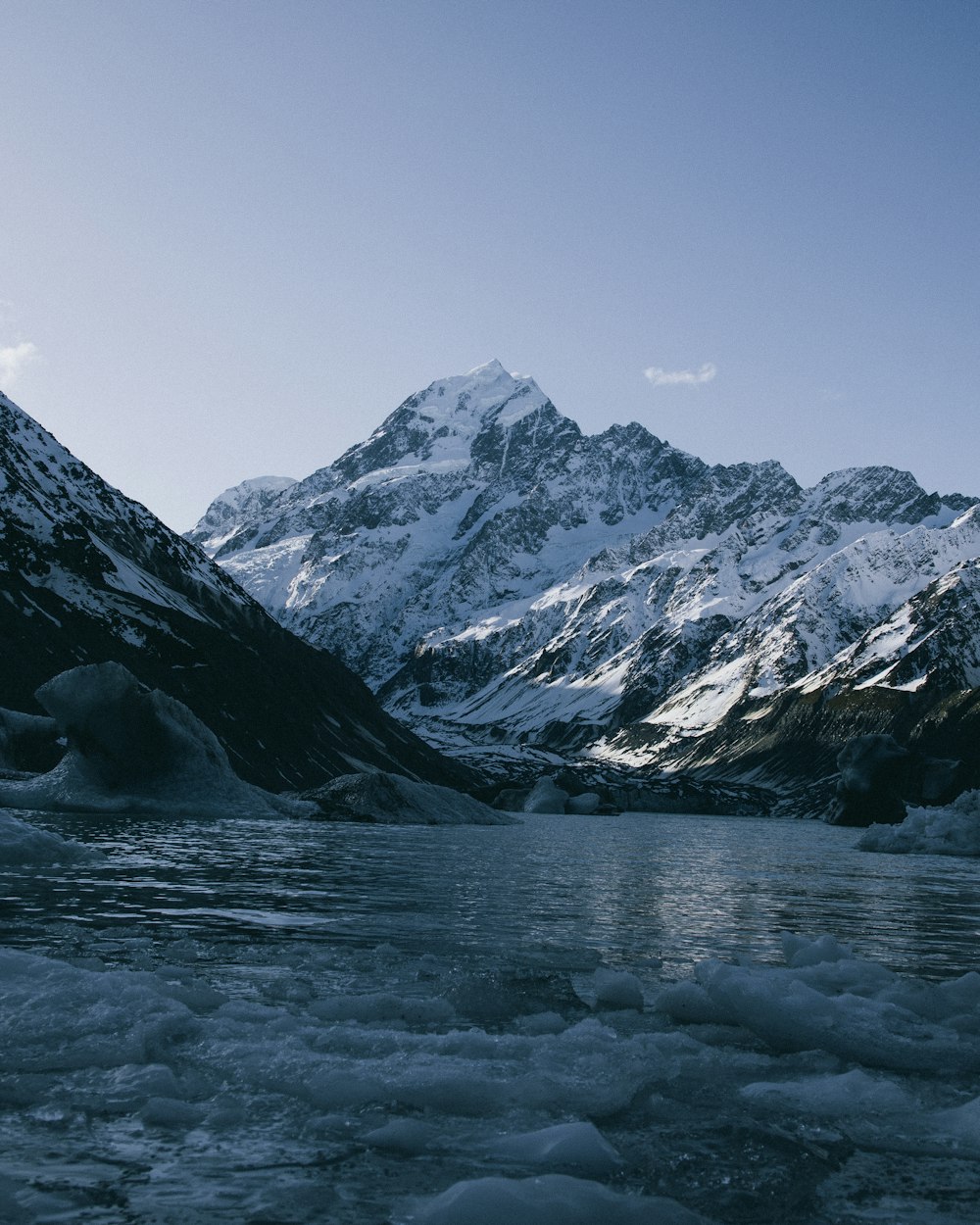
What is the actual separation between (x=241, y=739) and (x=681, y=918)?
85.3 m

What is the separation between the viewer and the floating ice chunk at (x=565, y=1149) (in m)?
7.52

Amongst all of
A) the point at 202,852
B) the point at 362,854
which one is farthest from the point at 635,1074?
the point at 362,854

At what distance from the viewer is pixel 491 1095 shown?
8.97 m

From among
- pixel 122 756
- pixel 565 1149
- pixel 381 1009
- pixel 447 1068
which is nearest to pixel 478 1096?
pixel 447 1068

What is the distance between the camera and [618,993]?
42.9 ft

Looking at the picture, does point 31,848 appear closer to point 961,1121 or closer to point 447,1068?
point 447,1068

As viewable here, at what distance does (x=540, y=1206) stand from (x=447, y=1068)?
10.1 feet

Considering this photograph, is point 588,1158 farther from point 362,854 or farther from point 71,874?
point 362,854

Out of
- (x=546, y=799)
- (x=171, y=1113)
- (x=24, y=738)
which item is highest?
(x=171, y=1113)

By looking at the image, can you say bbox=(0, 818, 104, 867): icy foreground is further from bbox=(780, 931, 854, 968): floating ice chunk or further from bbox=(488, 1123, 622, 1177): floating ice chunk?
bbox=(488, 1123, 622, 1177): floating ice chunk

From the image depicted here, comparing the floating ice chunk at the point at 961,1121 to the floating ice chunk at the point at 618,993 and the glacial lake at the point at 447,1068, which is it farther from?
the floating ice chunk at the point at 618,993

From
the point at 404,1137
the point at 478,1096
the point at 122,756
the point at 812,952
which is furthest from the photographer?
the point at 122,756

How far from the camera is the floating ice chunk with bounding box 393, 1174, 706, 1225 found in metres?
6.48

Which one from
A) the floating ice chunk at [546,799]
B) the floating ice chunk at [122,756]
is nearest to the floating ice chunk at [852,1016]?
the floating ice chunk at [122,756]
